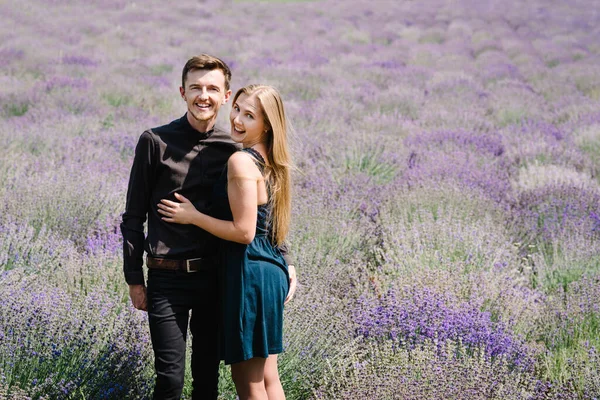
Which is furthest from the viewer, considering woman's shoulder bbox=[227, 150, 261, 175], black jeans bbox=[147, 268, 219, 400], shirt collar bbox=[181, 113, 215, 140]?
shirt collar bbox=[181, 113, 215, 140]

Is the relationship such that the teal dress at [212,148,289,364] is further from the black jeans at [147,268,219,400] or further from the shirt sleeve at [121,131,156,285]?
the shirt sleeve at [121,131,156,285]

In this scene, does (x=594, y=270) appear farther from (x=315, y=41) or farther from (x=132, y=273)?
(x=315, y=41)

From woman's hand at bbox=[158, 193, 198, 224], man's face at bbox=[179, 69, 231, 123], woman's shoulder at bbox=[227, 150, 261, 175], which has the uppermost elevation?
man's face at bbox=[179, 69, 231, 123]

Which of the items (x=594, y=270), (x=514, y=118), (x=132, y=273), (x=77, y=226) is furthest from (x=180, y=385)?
(x=514, y=118)

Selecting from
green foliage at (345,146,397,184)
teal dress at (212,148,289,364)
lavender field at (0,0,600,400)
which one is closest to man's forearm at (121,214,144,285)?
teal dress at (212,148,289,364)

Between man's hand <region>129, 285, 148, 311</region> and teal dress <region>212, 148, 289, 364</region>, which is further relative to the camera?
man's hand <region>129, 285, 148, 311</region>

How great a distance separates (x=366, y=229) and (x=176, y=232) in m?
2.18

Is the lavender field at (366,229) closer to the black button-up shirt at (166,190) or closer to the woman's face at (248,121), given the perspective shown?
the black button-up shirt at (166,190)

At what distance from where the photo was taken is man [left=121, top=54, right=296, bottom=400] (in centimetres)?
202

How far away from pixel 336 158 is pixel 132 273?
3.83 m

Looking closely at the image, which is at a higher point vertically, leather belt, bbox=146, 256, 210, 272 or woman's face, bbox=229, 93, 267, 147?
woman's face, bbox=229, 93, 267, 147

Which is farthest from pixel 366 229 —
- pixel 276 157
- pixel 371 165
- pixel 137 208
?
pixel 137 208

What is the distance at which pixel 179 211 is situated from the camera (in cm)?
201

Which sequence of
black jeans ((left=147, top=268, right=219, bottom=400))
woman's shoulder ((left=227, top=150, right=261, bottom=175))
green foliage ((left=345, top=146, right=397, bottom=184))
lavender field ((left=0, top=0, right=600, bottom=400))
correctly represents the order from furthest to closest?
green foliage ((left=345, top=146, right=397, bottom=184)), lavender field ((left=0, top=0, right=600, bottom=400)), black jeans ((left=147, top=268, right=219, bottom=400)), woman's shoulder ((left=227, top=150, right=261, bottom=175))
